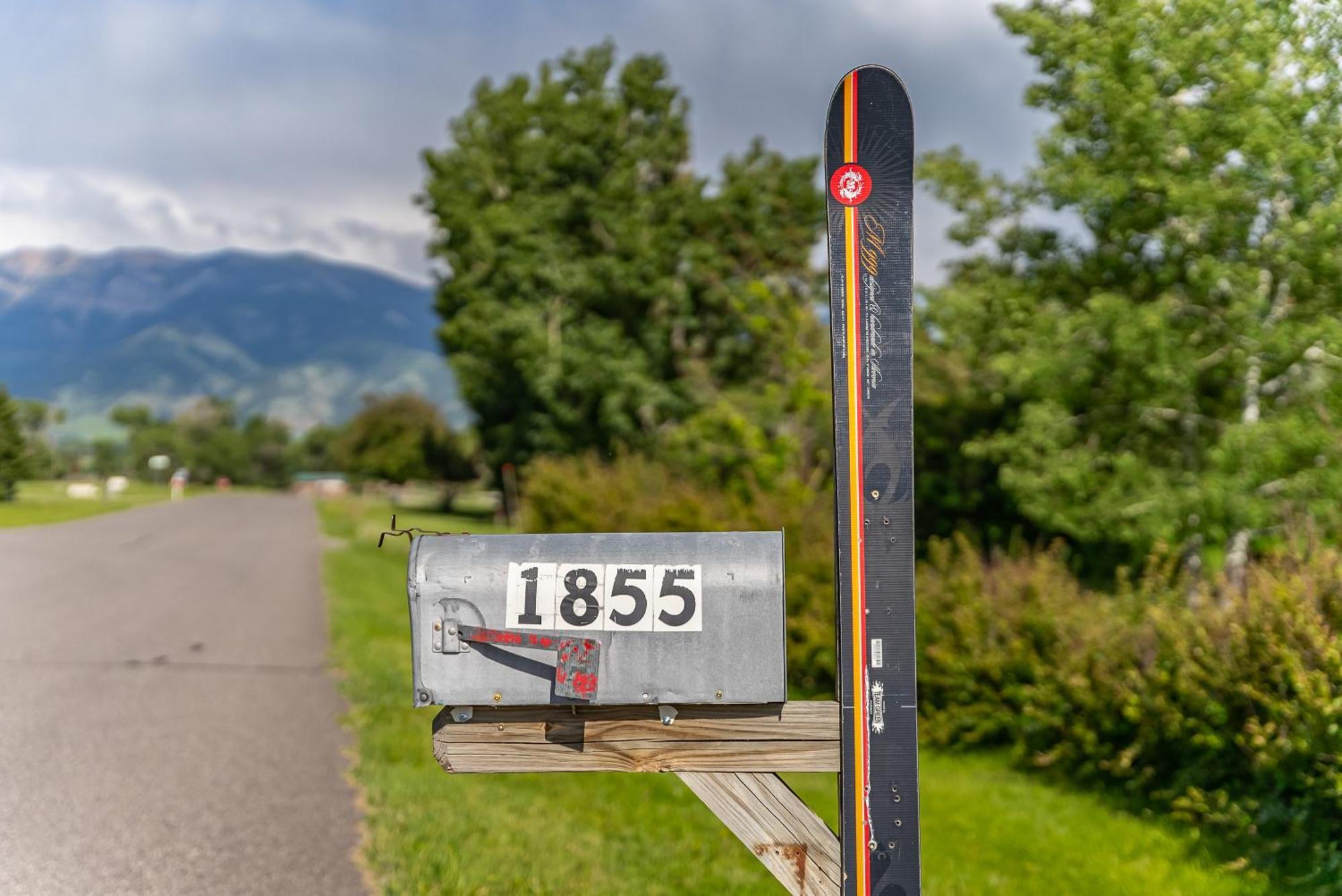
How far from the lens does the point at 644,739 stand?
2637mm

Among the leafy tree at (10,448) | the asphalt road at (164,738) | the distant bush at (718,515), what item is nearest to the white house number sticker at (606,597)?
the asphalt road at (164,738)

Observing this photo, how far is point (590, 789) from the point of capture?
23.0 feet

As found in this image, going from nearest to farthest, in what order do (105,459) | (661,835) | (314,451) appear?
(661,835) → (105,459) → (314,451)

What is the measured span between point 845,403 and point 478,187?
3492 centimetres

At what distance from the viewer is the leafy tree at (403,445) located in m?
60.1

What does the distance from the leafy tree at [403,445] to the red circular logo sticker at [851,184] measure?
195ft

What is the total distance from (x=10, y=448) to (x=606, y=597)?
8.74 m

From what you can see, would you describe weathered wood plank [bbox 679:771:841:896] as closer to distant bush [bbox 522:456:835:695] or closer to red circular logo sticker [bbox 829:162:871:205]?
red circular logo sticker [bbox 829:162:871:205]

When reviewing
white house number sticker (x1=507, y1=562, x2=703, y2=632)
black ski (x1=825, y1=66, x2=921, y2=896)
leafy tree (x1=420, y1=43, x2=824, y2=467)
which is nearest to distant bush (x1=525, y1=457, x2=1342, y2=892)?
black ski (x1=825, y1=66, x2=921, y2=896)

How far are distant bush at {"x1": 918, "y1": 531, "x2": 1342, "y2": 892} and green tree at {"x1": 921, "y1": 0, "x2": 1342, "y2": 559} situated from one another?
377 centimetres

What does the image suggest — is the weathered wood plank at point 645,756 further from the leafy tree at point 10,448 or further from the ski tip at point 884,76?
the leafy tree at point 10,448

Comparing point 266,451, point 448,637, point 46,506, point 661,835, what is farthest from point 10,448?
point 266,451

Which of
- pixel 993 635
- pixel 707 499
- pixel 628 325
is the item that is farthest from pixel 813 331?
pixel 993 635

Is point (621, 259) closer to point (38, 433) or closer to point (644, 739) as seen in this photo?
point (38, 433)
